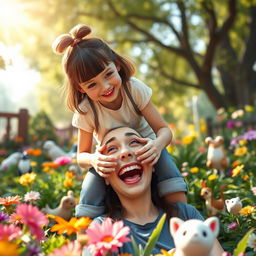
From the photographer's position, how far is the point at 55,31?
443 inches

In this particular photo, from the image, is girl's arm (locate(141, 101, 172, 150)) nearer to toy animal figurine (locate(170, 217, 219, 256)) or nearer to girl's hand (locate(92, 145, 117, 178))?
girl's hand (locate(92, 145, 117, 178))

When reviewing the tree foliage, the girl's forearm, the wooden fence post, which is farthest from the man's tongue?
the tree foliage

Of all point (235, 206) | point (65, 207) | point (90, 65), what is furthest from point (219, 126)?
point (90, 65)

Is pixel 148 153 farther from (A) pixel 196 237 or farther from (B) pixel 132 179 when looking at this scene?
(A) pixel 196 237

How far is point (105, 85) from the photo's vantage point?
1923 millimetres

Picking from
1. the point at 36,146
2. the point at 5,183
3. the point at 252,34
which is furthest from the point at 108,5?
the point at 5,183

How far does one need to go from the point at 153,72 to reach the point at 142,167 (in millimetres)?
13252

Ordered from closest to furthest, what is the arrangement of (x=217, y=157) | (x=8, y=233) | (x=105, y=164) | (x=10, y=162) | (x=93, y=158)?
(x=8, y=233) < (x=105, y=164) < (x=93, y=158) < (x=217, y=157) < (x=10, y=162)

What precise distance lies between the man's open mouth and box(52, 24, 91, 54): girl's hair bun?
0.76 meters

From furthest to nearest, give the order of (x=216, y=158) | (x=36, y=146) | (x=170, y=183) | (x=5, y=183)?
(x=36, y=146)
(x=5, y=183)
(x=216, y=158)
(x=170, y=183)

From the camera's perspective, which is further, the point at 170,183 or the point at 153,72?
the point at 153,72

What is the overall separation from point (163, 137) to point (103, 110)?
40cm

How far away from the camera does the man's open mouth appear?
1.85 meters

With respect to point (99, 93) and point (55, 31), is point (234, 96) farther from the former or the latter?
point (99, 93)
